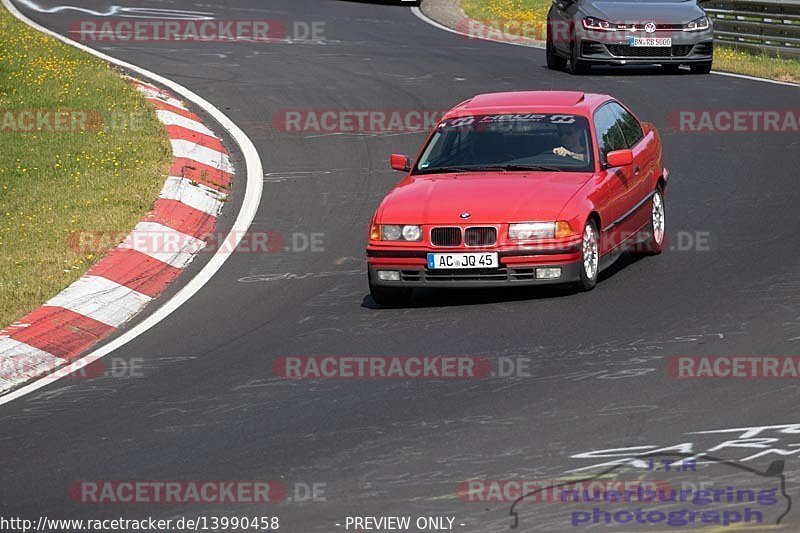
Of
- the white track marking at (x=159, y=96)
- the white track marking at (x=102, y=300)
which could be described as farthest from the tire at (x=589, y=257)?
the white track marking at (x=159, y=96)

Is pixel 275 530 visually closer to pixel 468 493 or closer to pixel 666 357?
pixel 468 493

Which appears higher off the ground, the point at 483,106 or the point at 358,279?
the point at 483,106

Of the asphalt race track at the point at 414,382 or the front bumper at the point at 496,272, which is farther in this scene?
the front bumper at the point at 496,272

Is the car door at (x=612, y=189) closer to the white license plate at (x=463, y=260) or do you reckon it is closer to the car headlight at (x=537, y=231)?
the car headlight at (x=537, y=231)

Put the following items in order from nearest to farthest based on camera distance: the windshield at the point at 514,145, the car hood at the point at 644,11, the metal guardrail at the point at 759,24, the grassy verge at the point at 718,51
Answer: the windshield at the point at 514,145, the car hood at the point at 644,11, the grassy verge at the point at 718,51, the metal guardrail at the point at 759,24

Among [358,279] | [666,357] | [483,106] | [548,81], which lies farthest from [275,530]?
[548,81]

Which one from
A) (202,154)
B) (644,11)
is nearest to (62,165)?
(202,154)

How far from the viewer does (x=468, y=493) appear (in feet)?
22.9

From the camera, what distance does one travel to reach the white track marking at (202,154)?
663 inches

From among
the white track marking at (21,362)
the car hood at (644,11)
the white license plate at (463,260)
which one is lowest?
the white track marking at (21,362)

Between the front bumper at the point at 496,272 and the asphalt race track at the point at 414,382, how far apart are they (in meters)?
0.20

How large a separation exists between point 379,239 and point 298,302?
0.82 metres

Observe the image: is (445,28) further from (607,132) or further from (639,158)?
(607,132)

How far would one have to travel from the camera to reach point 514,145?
40.2ft
